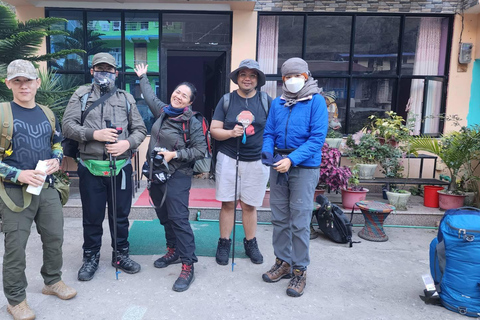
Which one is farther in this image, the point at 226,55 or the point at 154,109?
the point at 226,55

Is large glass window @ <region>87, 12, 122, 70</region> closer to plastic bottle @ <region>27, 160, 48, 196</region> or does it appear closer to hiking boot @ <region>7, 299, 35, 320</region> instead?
plastic bottle @ <region>27, 160, 48, 196</region>

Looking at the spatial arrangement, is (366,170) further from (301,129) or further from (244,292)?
(244,292)

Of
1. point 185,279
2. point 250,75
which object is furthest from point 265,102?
A: point 185,279

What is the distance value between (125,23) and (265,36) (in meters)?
2.32

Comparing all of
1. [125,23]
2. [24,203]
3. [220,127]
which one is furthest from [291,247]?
[125,23]

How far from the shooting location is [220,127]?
3.61 metres

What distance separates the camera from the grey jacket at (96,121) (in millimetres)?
3102

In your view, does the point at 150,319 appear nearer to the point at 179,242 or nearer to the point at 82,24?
the point at 179,242

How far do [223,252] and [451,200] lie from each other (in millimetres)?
3363

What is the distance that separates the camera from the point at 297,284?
318cm

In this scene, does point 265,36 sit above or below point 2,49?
above

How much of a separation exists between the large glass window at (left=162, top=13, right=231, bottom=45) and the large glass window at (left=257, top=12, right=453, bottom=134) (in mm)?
767

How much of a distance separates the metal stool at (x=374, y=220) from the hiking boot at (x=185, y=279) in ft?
7.48

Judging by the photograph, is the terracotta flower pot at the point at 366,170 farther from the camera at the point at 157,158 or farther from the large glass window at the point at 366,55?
the camera at the point at 157,158
